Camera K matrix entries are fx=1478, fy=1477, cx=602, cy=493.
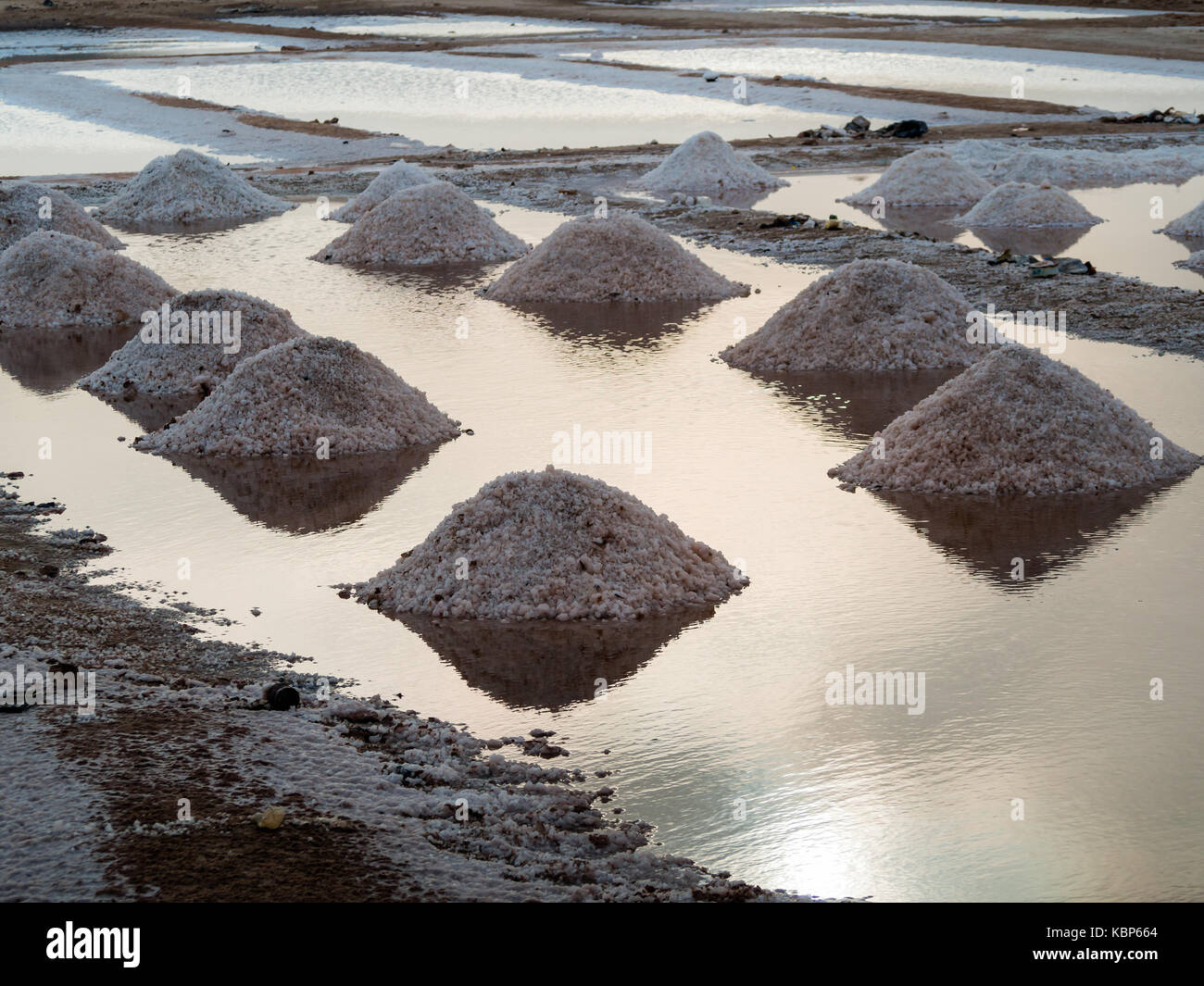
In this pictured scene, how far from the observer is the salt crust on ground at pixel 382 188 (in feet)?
68.6

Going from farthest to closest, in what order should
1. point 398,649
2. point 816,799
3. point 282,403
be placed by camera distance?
point 282,403 < point 398,649 < point 816,799

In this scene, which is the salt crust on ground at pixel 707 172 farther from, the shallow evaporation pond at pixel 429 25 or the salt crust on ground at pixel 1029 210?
the shallow evaporation pond at pixel 429 25

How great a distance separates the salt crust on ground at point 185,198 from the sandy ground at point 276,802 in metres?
16.3

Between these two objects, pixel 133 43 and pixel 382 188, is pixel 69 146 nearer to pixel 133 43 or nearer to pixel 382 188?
pixel 382 188

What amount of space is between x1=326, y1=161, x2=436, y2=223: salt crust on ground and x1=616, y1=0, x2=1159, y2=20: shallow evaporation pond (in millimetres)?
48887

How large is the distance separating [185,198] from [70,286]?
23.4 ft

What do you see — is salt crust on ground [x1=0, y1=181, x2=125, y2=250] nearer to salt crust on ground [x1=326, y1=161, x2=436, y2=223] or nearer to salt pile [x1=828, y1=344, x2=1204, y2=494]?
salt crust on ground [x1=326, y1=161, x2=436, y2=223]

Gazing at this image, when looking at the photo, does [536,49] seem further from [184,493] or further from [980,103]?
[184,493]

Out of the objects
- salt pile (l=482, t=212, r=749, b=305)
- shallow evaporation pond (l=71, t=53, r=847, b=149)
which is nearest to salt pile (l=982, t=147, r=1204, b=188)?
shallow evaporation pond (l=71, t=53, r=847, b=149)

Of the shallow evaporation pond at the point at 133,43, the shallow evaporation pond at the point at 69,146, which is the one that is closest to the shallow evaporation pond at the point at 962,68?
the shallow evaporation pond at the point at 133,43

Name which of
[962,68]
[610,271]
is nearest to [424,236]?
[610,271]
